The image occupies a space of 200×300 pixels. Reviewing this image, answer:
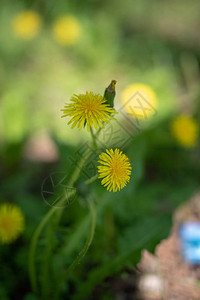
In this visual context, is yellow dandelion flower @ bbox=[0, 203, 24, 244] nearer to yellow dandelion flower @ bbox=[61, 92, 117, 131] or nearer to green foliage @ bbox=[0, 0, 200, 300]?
green foliage @ bbox=[0, 0, 200, 300]

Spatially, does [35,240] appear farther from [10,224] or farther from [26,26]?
[26,26]

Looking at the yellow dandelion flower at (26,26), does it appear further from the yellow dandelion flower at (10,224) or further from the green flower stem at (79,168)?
the green flower stem at (79,168)

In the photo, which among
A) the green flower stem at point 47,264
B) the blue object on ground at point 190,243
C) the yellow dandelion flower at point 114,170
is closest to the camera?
the yellow dandelion flower at point 114,170

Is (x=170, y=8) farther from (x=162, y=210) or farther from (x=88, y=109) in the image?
(x=88, y=109)

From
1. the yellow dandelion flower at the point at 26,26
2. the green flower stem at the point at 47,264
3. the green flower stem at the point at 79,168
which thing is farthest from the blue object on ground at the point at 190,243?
the yellow dandelion flower at the point at 26,26

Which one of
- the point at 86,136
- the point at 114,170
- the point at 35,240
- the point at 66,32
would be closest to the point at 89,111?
the point at 114,170
